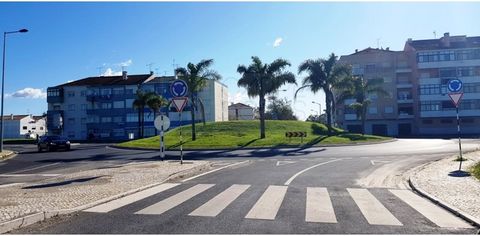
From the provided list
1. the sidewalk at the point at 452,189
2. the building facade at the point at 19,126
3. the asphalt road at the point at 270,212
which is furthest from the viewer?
the building facade at the point at 19,126

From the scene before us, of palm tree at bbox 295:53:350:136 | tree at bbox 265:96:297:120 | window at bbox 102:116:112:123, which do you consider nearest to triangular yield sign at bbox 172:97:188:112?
palm tree at bbox 295:53:350:136

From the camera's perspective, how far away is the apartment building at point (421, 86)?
6819cm

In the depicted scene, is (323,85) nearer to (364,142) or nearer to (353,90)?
(353,90)

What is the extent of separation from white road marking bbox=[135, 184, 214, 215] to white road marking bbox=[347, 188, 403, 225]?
3.75 metres

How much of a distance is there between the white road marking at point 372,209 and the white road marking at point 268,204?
165cm

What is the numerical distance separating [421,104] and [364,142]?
38943 mm

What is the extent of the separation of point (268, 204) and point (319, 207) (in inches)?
41.3

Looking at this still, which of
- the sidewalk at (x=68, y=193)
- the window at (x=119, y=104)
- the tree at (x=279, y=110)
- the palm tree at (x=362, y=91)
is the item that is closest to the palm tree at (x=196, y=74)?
the palm tree at (x=362, y=91)

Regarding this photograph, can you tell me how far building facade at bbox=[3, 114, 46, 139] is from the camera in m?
119

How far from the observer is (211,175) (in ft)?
48.9

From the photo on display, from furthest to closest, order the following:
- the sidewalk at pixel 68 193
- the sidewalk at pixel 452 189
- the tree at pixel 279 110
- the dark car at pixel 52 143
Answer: the tree at pixel 279 110, the dark car at pixel 52 143, the sidewalk at pixel 452 189, the sidewalk at pixel 68 193

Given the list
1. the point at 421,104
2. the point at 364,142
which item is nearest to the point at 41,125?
the point at 421,104

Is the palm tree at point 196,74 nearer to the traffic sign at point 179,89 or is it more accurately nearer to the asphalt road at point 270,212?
the traffic sign at point 179,89

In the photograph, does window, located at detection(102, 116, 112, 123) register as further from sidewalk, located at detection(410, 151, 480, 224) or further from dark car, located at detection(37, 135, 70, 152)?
sidewalk, located at detection(410, 151, 480, 224)
